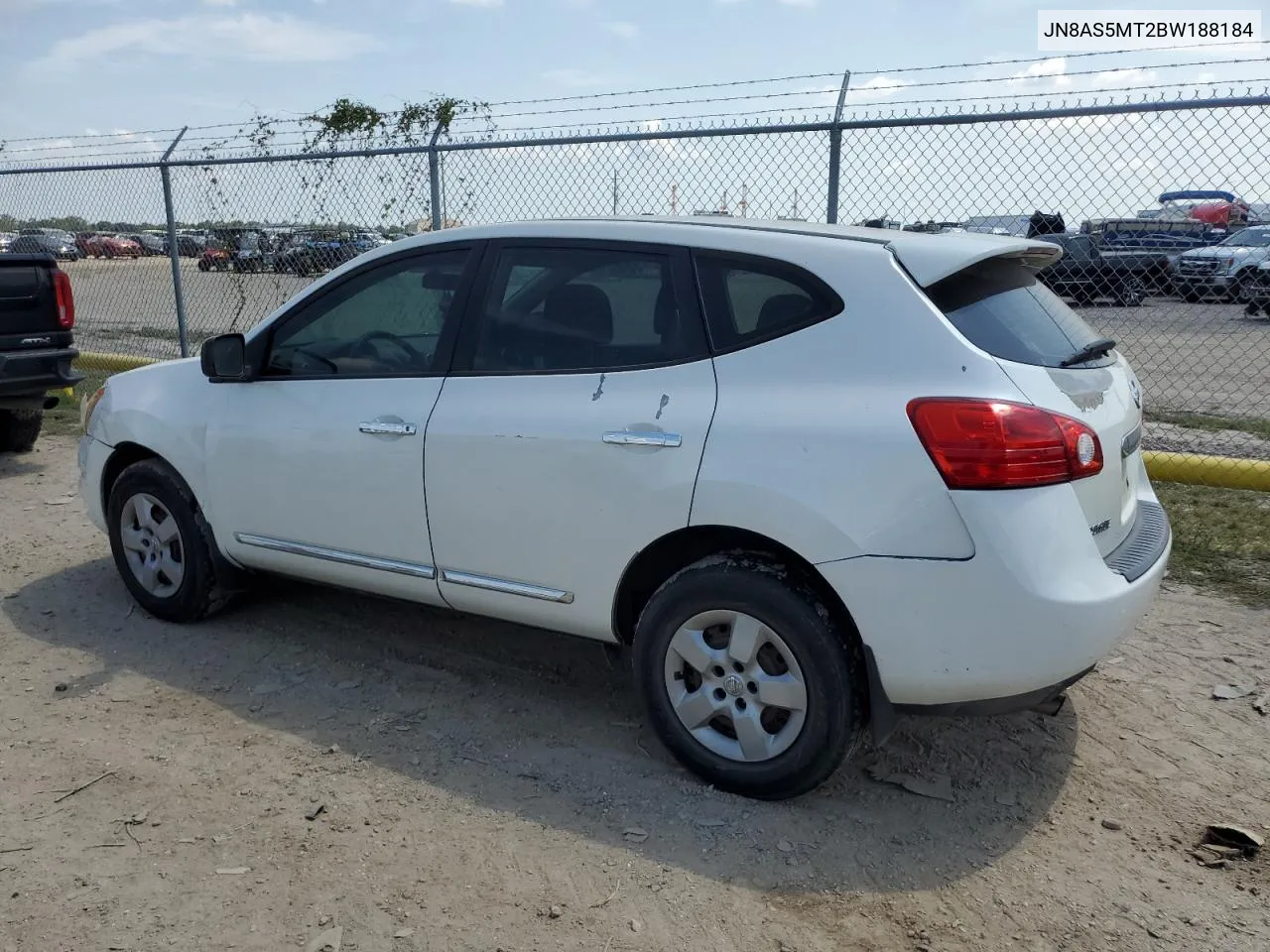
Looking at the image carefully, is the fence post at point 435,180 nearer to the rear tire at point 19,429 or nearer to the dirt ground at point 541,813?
the rear tire at point 19,429

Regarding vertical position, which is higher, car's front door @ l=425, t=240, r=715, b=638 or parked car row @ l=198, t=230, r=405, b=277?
parked car row @ l=198, t=230, r=405, b=277

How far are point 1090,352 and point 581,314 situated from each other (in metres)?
1.67

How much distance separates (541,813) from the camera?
3.33 meters

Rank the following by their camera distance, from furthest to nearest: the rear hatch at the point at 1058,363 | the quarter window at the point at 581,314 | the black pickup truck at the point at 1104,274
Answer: the black pickup truck at the point at 1104,274 → the quarter window at the point at 581,314 → the rear hatch at the point at 1058,363

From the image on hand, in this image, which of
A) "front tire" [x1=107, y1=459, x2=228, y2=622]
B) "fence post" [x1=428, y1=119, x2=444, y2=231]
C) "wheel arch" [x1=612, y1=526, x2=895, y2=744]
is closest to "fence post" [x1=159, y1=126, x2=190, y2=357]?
"fence post" [x1=428, y1=119, x2=444, y2=231]

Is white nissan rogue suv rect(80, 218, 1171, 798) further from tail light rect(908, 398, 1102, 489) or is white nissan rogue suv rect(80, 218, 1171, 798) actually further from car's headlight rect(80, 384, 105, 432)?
car's headlight rect(80, 384, 105, 432)

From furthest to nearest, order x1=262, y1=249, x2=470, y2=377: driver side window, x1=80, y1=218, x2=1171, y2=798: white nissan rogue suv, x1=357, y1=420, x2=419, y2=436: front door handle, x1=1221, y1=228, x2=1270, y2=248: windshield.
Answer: x1=1221, y1=228, x2=1270, y2=248: windshield < x1=262, y1=249, x2=470, y2=377: driver side window < x1=357, y1=420, x2=419, y2=436: front door handle < x1=80, y1=218, x2=1171, y2=798: white nissan rogue suv

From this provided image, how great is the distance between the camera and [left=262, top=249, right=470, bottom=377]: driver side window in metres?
4.05

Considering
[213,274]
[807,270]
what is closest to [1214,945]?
[807,270]

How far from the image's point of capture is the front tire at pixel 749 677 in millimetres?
3146

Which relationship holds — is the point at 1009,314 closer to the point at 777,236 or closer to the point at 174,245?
the point at 777,236

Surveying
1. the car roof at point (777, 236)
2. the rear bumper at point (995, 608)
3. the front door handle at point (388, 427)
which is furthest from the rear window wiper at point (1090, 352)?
the front door handle at point (388, 427)

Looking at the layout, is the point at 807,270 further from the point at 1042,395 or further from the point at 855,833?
the point at 855,833

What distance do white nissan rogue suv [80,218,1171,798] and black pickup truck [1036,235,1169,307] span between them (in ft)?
12.6
